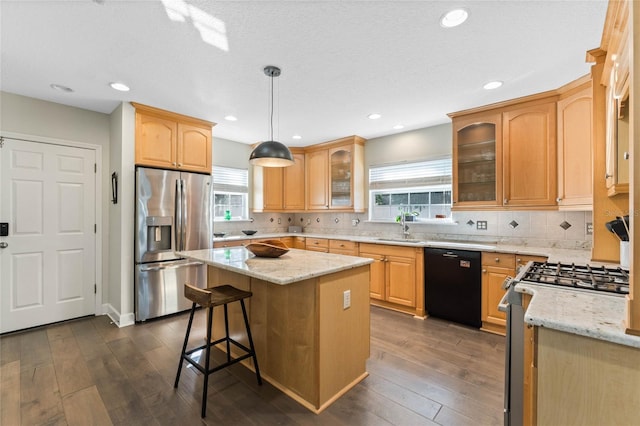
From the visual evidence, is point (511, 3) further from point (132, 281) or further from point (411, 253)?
point (132, 281)

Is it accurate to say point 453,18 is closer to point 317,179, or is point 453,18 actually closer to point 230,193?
point 317,179

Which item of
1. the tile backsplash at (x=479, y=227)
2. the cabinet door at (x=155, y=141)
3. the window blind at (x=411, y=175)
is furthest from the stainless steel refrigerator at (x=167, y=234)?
the window blind at (x=411, y=175)

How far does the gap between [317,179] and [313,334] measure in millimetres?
3544

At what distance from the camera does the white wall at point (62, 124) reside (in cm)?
301

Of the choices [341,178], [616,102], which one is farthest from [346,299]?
[341,178]

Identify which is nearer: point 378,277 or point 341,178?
point 378,277

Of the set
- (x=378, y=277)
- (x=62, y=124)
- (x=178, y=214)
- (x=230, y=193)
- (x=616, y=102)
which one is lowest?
(x=378, y=277)

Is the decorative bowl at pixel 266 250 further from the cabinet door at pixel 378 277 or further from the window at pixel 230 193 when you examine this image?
the window at pixel 230 193

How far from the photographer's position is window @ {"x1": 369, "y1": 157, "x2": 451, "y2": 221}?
13.0 ft

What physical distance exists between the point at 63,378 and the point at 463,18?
3.87m

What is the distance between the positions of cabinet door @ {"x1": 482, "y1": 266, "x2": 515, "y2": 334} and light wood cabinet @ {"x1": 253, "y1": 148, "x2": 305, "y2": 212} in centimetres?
321

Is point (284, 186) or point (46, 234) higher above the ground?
point (284, 186)

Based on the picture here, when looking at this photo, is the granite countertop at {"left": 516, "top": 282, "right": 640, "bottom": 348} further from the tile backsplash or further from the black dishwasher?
the tile backsplash

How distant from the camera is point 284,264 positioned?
207 centimetres
